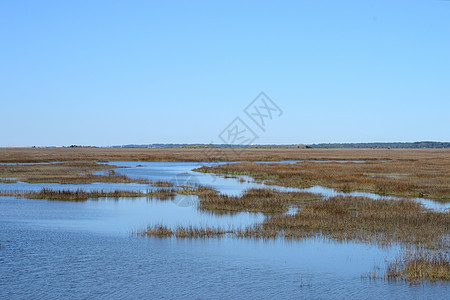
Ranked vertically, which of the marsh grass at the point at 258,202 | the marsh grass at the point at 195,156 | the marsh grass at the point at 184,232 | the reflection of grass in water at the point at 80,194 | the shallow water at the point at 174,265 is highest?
the marsh grass at the point at 195,156

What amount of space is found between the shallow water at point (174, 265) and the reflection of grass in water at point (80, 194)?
8.48m

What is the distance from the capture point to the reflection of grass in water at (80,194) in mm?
32303

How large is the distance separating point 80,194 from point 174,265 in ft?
62.3

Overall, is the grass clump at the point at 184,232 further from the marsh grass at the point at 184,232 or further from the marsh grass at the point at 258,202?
the marsh grass at the point at 258,202

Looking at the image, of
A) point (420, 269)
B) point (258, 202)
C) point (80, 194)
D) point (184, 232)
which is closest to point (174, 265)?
point (184, 232)

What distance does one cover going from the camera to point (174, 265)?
15906 mm

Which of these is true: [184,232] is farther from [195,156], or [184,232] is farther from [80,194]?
[195,156]

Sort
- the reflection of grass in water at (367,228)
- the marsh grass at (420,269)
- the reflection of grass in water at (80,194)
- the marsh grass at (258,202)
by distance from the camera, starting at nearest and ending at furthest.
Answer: the marsh grass at (420,269) → the reflection of grass in water at (367,228) → the marsh grass at (258,202) → the reflection of grass in water at (80,194)

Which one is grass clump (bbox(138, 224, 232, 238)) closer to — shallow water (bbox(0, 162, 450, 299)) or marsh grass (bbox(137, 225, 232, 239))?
marsh grass (bbox(137, 225, 232, 239))

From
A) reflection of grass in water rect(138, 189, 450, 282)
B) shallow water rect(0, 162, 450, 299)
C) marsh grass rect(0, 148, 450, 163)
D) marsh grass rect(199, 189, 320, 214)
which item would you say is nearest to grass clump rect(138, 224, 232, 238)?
reflection of grass in water rect(138, 189, 450, 282)

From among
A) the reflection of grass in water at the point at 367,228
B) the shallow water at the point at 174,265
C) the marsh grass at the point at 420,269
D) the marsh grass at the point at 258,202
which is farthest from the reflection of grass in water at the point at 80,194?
the marsh grass at the point at 420,269

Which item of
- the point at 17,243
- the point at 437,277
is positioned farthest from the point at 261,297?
the point at 17,243

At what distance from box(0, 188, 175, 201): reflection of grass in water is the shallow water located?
8.48 m

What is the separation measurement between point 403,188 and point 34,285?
28866 mm
